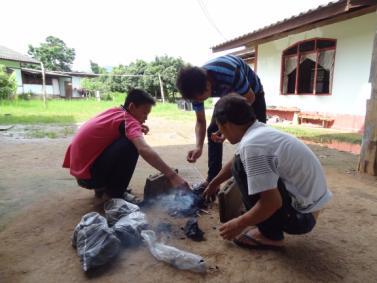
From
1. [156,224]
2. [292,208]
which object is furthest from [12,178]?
[292,208]

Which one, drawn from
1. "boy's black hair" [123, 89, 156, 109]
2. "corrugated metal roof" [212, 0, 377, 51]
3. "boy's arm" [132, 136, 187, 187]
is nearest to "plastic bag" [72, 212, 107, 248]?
"boy's arm" [132, 136, 187, 187]

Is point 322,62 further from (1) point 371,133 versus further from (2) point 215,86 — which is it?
(2) point 215,86

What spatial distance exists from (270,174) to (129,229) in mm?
1010

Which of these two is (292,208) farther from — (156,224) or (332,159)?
(332,159)

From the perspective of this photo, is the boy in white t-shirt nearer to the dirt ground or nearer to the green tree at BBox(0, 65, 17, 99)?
the dirt ground

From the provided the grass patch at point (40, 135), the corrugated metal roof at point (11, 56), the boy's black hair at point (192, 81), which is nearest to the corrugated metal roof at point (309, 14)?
the boy's black hair at point (192, 81)

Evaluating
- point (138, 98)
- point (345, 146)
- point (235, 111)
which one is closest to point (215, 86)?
point (138, 98)

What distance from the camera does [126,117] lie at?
253cm

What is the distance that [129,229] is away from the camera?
1.99 meters

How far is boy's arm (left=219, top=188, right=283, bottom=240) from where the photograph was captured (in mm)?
1512

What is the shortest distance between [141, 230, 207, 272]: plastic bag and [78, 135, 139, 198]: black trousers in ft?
2.75

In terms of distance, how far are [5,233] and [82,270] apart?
87cm

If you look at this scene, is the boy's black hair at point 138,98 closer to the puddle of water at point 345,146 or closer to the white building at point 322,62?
the puddle of water at point 345,146

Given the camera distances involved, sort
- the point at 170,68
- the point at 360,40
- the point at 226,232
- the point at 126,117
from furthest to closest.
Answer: the point at 170,68 → the point at 360,40 → the point at 126,117 → the point at 226,232
